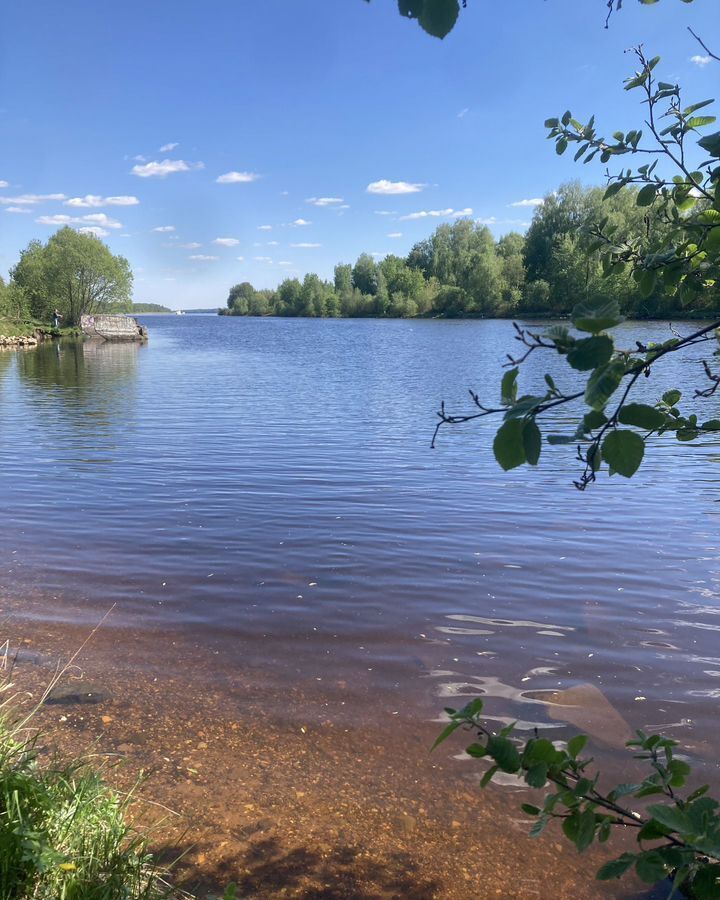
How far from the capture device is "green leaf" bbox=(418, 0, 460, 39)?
53.8 inches

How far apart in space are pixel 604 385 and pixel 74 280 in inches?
3316

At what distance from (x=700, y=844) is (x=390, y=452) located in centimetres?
1366

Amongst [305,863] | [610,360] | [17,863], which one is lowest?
[305,863]

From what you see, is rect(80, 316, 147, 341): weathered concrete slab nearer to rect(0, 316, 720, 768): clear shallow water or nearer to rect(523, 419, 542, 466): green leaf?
rect(0, 316, 720, 768): clear shallow water

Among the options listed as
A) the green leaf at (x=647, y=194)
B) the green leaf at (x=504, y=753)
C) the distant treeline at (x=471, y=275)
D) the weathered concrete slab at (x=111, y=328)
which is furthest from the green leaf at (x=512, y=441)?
the weathered concrete slab at (x=111, y=328)

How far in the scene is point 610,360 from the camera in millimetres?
1376

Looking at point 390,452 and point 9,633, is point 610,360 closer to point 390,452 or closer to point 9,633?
point 9,633

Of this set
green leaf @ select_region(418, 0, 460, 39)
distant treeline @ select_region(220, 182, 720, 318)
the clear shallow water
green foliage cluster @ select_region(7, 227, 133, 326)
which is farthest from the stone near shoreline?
green leaf @ select_region(418, 0, 460, 39)

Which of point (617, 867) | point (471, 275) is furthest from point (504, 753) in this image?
point (471, 275)

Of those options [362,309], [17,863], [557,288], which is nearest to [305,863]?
[17,863]

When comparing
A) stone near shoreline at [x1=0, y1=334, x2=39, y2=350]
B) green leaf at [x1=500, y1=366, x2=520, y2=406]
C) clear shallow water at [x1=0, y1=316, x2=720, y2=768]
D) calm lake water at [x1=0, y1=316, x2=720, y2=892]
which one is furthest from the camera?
stone near shoreline at [x1=0, y1=334, x2=39, y2=350]

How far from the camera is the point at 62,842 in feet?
9.04

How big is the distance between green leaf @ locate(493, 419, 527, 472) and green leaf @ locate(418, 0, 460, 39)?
2.58 ft

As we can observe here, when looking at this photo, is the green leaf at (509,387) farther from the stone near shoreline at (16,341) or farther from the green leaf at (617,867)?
the stone near shoreline at (16,341)
